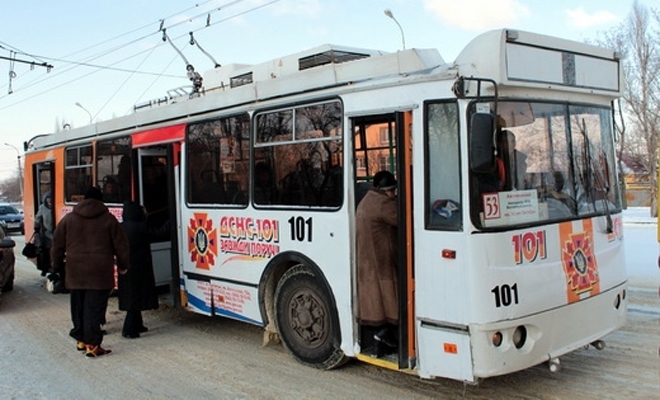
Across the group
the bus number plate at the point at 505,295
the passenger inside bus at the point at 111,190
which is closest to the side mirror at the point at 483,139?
the bus number plate at the point at 505,295

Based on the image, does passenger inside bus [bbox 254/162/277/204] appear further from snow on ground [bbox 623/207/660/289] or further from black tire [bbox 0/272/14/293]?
black tire [bbox 0/272/14/293]

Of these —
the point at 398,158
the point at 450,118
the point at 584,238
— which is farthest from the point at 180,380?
the point at 584,238

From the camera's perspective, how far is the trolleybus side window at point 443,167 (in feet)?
14.6

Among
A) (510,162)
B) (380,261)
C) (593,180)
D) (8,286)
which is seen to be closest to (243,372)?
(380,261)

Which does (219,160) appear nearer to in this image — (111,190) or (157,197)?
(157,197)

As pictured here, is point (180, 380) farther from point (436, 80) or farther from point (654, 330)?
point (654, 330)

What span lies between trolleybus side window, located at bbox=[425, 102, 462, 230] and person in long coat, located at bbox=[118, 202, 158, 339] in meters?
4.18

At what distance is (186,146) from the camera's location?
7.26 metres

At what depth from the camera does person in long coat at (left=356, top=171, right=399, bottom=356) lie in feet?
16.6

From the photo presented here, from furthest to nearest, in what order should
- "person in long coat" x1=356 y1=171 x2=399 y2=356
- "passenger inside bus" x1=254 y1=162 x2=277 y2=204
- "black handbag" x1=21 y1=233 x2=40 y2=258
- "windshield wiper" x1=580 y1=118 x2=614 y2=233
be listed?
"black handbag" x1=21 y1=233 x2=40 y2=258
"passenger inside bus" x1=254 y1=162 x2=277 y2=204
"windshield wiper" x1=580 y1=118 x2=614 y2=233
"person in long coat" x1=356 y1=171 x2=399 y2=356

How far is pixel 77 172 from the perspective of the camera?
32.8ft

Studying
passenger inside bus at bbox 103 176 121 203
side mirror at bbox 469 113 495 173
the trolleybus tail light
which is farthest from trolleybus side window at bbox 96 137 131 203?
side mirror at bbox 469 113 495 173

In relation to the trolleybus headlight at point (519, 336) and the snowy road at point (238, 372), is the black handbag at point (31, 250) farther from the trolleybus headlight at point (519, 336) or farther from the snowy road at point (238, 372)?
the trolleybus headlight at point (519, 336)

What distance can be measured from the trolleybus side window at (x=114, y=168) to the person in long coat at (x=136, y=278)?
1255 mm
